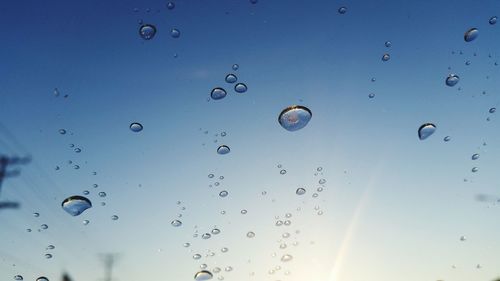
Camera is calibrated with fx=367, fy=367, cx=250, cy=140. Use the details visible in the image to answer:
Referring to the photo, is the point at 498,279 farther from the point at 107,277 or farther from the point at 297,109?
the point at 107,277

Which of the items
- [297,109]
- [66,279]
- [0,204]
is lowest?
[66,279]

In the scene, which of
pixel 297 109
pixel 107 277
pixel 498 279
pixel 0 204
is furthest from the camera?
pixel 107 277

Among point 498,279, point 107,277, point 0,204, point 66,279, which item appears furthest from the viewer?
point 107,277

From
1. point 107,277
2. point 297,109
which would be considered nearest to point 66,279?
point 107,277

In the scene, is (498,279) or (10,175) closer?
(10,175)

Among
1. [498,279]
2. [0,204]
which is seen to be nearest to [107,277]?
[0,204]

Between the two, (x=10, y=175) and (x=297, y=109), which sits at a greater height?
(x=297, y=109)

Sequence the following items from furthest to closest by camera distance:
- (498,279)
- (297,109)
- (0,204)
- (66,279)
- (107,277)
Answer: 1. (107,277)
2. (498,279)
3. (66,279)
4. (0,204)
5. (297,109)

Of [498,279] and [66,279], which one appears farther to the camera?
[498,279]

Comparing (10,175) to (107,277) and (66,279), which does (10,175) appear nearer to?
(66,279)
